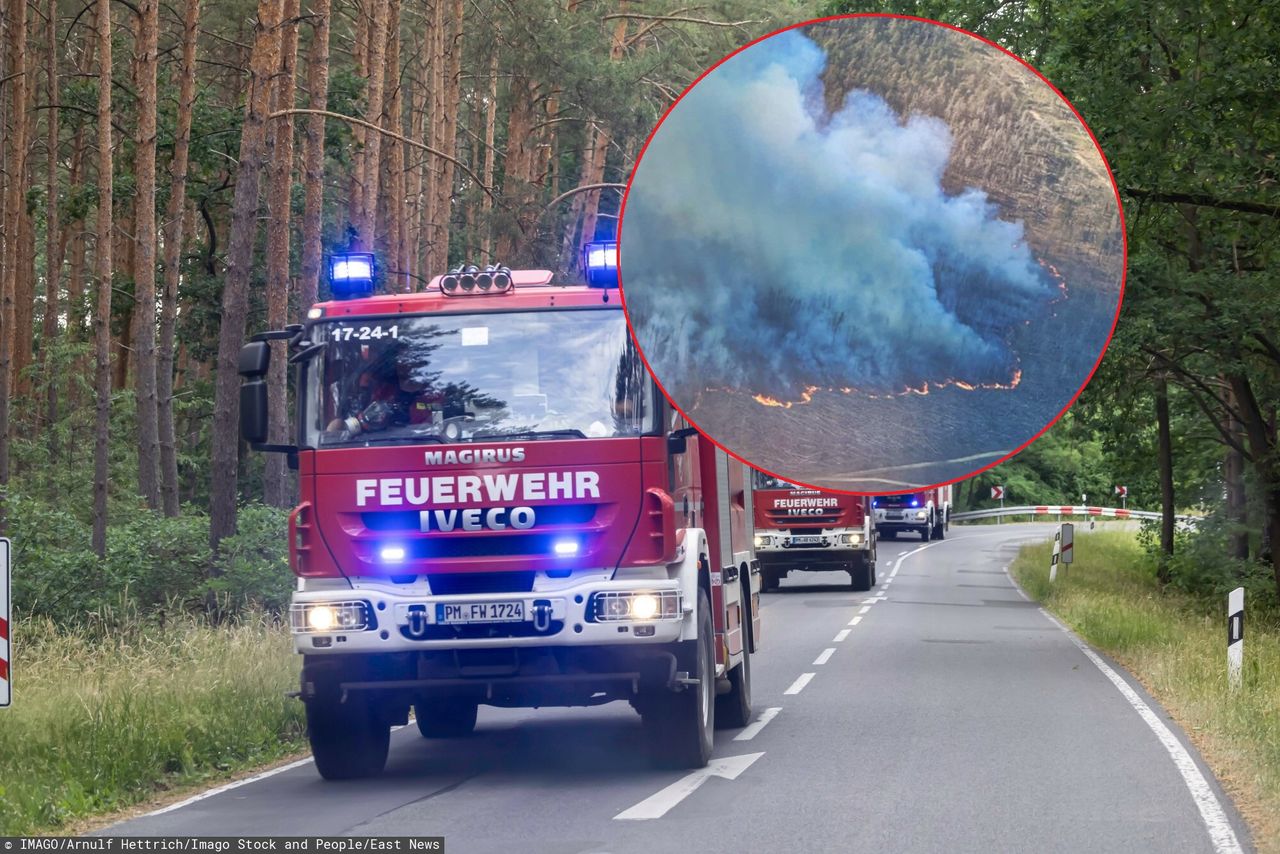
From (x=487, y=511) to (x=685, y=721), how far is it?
1.80 m

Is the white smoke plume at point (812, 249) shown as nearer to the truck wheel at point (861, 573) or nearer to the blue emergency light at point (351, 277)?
the blue emergency light at point (351, 277)

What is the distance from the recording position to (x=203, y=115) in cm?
3503

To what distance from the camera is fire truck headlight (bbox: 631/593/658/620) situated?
9539 mm

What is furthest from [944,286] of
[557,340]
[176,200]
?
[176,200]

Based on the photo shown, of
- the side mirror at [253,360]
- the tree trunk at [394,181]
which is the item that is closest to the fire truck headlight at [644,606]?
the side mirror at [253,360]

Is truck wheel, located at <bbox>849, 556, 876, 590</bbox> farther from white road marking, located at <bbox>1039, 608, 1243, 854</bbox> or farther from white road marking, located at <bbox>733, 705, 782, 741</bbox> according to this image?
white road marking, located at <bbox>733, 705, 782, 741</bbox>

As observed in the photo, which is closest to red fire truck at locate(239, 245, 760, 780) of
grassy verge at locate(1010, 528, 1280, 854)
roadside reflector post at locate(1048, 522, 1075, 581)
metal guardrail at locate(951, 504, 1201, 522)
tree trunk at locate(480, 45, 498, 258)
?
grassy verge at locate(1010, 528, 1280, 854)

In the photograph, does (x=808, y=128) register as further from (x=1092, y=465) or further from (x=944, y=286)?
(x=1092, y=465)

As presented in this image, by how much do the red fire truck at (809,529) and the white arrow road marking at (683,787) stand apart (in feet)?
67.1

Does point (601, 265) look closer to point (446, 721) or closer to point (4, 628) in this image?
point (4, 628)

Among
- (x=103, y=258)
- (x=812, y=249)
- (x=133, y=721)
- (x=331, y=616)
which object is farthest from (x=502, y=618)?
(x=103, y=258)

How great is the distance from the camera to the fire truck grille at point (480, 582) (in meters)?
9.63

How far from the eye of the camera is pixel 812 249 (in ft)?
20.7

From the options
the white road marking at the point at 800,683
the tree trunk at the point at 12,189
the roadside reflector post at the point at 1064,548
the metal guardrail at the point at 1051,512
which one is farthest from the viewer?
the metal guardrail at the point at 1051,512
